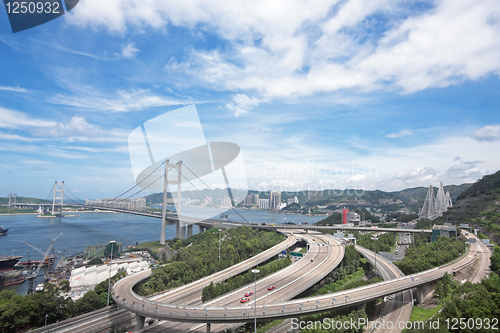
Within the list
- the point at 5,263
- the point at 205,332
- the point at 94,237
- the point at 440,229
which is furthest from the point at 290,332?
the point at 94,237

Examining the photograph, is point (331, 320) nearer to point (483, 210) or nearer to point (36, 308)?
point (36, 308)

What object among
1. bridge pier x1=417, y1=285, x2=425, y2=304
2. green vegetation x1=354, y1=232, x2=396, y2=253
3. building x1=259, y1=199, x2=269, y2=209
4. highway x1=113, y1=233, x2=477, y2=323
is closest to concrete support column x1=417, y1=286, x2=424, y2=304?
bridge pier x1=417, y1=285, x2=425, y2=304

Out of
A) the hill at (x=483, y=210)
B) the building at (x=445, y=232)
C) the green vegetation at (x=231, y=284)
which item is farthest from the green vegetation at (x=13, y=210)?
the hill at (x=483, y=210)

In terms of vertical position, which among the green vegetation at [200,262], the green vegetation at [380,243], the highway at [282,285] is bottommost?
the green vegetation at [380,243]

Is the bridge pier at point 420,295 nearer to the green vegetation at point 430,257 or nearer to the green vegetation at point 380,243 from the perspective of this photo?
the green vegetation at point 430,257

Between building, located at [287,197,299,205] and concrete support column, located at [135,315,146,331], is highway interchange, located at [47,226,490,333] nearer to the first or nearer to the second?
concrete support column, located at [135,315,146,331]

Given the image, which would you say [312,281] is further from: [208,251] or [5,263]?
[5,263]

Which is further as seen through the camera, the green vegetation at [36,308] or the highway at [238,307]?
the green vegetation at [36,308]
